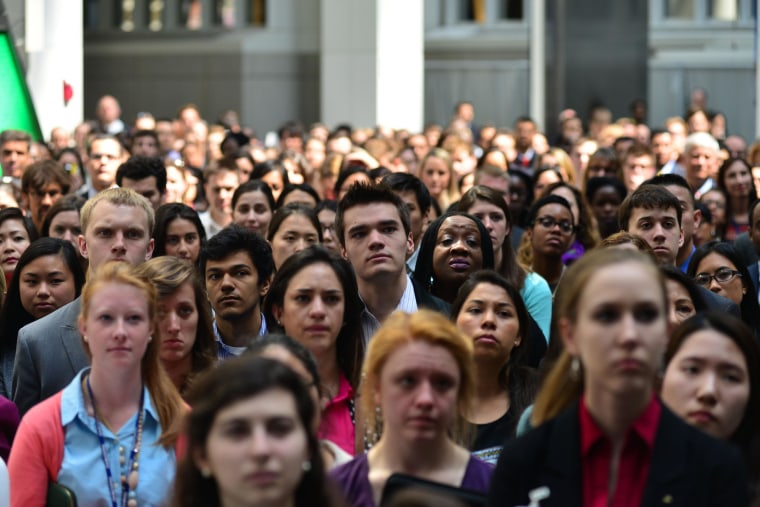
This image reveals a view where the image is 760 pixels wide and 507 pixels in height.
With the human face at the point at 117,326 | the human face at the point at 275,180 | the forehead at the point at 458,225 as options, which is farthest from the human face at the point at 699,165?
the human face at the point at 117,326

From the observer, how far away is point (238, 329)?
839 cm

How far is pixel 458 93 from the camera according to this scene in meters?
38.2

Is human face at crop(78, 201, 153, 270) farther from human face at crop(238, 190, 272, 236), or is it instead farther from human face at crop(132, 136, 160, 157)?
human face at crop(132, 136, 160, 157)

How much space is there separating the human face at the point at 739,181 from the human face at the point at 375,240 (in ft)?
20.9

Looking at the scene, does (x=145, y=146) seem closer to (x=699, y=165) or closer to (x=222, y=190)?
(x=222, y=190)

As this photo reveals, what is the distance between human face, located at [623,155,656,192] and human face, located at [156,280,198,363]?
904 cm

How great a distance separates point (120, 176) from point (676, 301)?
538 cm

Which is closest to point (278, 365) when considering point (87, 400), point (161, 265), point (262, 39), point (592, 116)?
point (87, 400)

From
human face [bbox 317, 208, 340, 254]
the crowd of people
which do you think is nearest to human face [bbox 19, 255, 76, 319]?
the crowd of people

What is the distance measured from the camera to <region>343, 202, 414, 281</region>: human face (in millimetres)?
8383

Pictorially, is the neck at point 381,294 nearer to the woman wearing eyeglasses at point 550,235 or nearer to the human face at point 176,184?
the woman wearing eyeglasses at point 550,235

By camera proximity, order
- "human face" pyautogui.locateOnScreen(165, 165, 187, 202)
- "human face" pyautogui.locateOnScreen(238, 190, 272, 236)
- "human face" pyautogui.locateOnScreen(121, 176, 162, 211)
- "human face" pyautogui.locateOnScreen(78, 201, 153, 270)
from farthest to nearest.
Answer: "human face" pyautogui.locateOnScreen(165, 165, 187, 202), "human face" pyautogui.locateOnScreen(238, 190, 272, 236), "human face" pyautogui.locateOnScreen(121, 176, 162, 211), "human face" pyautogui.locateOnScreen(78, 201, 153, 270)

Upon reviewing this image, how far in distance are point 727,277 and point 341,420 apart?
10.9 ft

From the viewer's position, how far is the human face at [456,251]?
9.39 metres
